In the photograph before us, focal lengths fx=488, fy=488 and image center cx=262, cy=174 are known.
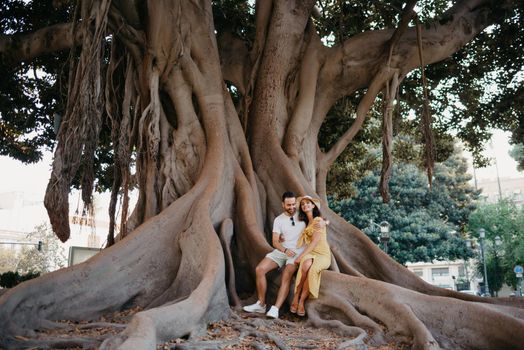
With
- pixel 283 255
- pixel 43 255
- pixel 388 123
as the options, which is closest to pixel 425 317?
pixel 283 255

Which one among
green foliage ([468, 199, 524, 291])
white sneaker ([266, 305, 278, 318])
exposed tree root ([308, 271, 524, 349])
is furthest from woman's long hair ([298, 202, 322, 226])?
green foliage ([468, 199, 524, 291])

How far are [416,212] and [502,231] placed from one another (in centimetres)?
713

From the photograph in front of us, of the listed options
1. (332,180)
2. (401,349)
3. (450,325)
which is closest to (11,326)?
(401,349)

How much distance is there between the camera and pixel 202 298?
4.02 meters

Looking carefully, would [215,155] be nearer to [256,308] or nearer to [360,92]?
[256,308]

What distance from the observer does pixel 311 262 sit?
4.66 meters

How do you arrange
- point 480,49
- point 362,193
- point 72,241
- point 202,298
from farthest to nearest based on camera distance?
point 72,241 → point 362,193 → point 480,49 → point 202,298

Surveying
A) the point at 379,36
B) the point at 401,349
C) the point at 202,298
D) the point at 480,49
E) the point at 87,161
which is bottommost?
the point at 401,349

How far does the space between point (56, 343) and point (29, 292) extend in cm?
84

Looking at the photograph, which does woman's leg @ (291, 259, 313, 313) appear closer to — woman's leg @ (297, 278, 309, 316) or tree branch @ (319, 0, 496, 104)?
woman's leg @ (297, 278, 309, 316)

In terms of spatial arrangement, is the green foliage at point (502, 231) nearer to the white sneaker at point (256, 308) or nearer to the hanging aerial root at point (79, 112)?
the white sneaker at point (256, 308)

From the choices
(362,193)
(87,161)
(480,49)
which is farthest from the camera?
(362,193)

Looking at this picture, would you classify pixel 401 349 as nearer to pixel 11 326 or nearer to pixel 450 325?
pixel 450 325

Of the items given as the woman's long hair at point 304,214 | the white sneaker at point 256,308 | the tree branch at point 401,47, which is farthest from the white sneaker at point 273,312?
the tree branch at point 401,47
